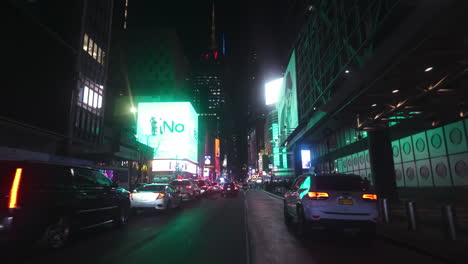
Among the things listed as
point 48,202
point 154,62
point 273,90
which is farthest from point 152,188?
point 154,62

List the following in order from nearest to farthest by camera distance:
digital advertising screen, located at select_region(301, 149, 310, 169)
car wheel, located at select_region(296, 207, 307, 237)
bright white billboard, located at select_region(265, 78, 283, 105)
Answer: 1. car wheel, located at select_region(296, 207, 307, 237)
2. digital advertising screen, located at select_region(301, 149, 310, 169)
3. bright white billboard, located at select_region(265, 78, 283, 105)

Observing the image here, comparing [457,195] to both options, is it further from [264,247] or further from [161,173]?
[161,173]

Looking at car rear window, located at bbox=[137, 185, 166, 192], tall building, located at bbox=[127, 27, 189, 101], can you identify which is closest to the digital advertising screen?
car rear window, located at bbox=[137, 185, 166, 192]

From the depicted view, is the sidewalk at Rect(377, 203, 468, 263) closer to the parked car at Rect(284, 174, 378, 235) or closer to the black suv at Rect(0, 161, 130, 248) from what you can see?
the parked car at Rect(284, 174, 378, 235)

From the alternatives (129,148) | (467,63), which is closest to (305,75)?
(129,148)

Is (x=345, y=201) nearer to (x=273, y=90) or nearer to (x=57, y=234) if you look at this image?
(x=57, y=234)

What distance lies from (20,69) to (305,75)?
123 ft

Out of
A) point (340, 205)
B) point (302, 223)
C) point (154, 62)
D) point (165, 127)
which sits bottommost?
point (302, 223)

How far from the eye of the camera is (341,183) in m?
8.12

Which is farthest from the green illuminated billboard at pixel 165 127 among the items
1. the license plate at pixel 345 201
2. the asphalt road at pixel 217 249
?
the license plate at pixel 345 201

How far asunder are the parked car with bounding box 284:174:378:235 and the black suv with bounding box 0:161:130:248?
19.4 ft

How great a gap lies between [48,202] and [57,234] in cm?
86

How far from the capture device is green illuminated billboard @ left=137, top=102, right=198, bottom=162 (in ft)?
255

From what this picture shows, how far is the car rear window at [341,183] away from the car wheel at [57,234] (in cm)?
646
